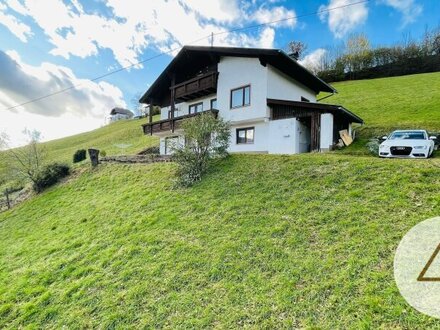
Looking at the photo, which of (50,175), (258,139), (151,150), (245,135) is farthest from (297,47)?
(50,175)

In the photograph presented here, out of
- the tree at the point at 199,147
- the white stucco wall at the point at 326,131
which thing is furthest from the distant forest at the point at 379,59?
the tree at the point at 199,147

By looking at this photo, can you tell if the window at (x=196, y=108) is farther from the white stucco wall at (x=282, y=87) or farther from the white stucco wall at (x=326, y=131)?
the white stucco wall at (x=326, y=131)

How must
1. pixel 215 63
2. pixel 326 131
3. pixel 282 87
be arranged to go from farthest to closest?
1. pixel 215 63
2. pixel 282 87
3. pixel 326 131

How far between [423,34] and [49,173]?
60.5 metres

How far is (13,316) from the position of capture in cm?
619

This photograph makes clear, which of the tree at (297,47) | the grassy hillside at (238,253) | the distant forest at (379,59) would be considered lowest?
the grassy hillside at (238,253)

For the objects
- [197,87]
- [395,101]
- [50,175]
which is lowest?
[50,175]

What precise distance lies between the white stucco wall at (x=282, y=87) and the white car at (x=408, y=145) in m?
7.28

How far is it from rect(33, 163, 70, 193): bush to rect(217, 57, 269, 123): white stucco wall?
1190 centimetres

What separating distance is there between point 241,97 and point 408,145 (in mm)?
10037

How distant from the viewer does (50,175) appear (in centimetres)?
1809

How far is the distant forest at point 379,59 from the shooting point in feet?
148

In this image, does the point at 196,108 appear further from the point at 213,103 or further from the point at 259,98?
the point at 259,98

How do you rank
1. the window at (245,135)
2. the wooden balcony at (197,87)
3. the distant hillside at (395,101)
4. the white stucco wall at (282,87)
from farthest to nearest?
1. the distant hillside at (395,101)
2. the wooden balcony at (197,87)
3. the window at (245,135)
4. the white stucco wall at (282,87)
